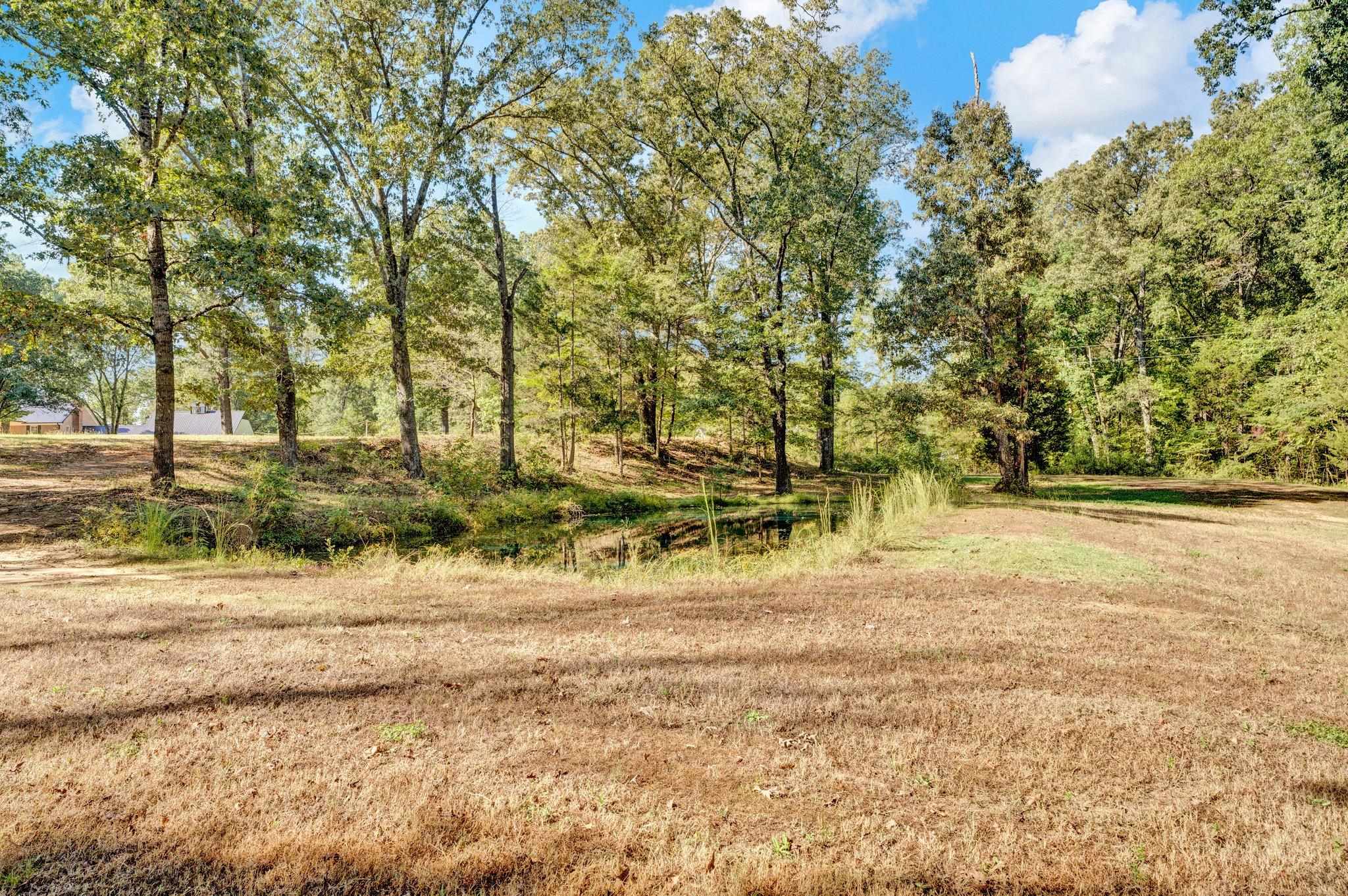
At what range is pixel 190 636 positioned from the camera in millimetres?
5023

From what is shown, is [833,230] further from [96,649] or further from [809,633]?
[96,649]

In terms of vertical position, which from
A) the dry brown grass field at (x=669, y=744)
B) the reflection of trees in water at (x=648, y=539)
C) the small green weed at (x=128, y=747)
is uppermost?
the small green weed at (x=128, y=747)

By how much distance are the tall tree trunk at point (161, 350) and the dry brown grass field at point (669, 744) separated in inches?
262

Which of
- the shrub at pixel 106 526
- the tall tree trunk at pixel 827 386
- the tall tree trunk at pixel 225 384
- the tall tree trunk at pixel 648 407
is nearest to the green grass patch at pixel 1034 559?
the tall tree trunk at pixel 827 386

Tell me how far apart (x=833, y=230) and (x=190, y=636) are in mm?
18443

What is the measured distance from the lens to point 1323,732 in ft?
12.1

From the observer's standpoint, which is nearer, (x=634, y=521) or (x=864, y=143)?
(x=634, y=521)

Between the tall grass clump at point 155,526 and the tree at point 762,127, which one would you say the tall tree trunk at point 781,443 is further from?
the tall grass clump at point 155,526

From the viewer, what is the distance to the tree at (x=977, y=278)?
17234mm

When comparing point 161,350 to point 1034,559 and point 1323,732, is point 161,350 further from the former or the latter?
point 1323,732

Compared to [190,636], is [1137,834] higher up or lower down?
lower down

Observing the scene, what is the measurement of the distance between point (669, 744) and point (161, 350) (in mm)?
14012

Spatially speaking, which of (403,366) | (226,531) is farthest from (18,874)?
(403,366)

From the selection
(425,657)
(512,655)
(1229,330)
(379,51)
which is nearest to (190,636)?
(425,657)
